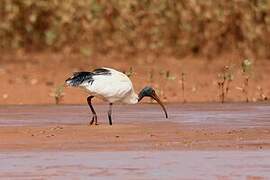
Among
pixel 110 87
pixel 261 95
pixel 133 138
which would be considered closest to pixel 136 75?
pixel 261 95

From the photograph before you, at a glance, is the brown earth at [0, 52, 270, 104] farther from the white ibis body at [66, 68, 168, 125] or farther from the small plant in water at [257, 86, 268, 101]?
the white ibis body at [66, 68, 168, 125]

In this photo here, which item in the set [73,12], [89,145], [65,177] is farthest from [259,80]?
[65,177]

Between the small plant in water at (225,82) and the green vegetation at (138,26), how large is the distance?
3100 millimetres

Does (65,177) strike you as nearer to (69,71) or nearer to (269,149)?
(269,149)

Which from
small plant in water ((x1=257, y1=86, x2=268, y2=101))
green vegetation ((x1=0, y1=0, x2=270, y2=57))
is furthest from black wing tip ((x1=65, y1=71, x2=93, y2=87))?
green vegetation ((x1=0, y1=0, x2=270, y2=57))

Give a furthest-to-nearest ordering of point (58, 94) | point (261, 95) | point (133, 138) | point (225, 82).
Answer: point (225, 82) < point (261, 95) < point (58, 94) < point (133, 138)

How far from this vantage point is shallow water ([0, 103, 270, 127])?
16.8m

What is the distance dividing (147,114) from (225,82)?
3.95 m

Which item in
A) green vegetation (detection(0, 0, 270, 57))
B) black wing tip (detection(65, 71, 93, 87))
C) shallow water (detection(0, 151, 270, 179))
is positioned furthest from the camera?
green vegetation (detection(0, 0, 270, 57))

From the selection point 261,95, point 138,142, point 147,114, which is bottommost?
point 138,142

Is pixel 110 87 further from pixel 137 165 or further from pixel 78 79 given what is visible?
pixel 137 165

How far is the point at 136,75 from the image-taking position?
22875 mm

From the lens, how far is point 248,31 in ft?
82.5

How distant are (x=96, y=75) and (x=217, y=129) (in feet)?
5.82
